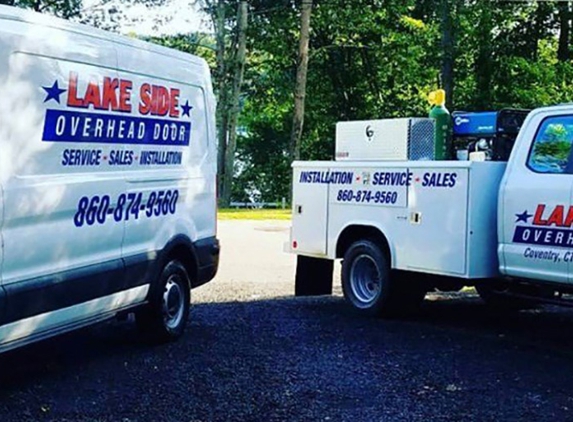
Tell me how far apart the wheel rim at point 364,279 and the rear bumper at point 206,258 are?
1.66 m

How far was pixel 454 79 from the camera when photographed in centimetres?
3609

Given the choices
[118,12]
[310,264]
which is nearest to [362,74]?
[118,12]

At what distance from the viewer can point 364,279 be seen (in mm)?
9945

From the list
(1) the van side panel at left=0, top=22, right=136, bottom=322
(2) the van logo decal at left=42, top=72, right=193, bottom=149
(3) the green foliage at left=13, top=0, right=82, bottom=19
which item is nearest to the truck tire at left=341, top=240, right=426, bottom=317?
(2) the van logo decal at left=42, top=72, right=193, bottom=149

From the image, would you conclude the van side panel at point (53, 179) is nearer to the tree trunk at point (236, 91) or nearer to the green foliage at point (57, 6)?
the tree trunk at point (236, 91)

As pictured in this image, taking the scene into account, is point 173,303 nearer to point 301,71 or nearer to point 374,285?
point 374,285

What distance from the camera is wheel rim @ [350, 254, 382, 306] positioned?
980 centimetres

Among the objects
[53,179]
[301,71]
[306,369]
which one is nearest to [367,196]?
[306,369]

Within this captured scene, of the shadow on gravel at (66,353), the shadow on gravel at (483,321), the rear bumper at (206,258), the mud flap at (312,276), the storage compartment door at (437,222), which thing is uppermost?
the storage compartment door at (437,222)

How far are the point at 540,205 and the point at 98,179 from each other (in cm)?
375

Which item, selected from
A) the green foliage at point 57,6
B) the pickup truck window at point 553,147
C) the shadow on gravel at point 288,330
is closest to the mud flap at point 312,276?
the shadow on gravel at point 288,330

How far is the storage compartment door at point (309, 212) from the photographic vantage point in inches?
402

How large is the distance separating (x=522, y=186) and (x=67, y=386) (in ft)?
13.8

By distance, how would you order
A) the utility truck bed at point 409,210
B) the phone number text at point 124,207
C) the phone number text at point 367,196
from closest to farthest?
the phone number text at point 124,207
the utility truck bed at point 409,210
the phone number text at point 367,196
